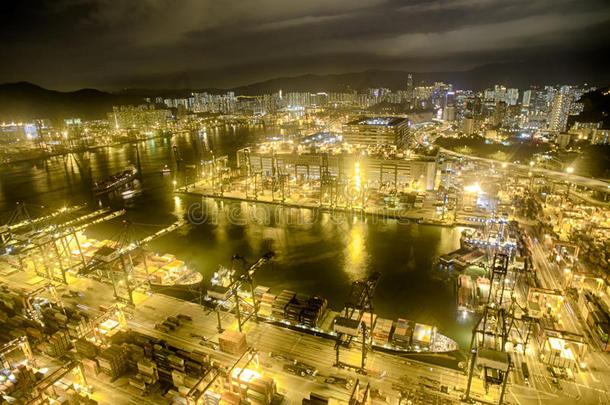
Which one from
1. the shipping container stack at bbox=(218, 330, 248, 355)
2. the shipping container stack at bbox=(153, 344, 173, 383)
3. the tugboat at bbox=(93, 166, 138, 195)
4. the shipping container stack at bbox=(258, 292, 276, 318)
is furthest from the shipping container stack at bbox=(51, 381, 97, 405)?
the tugboat at bbox=(93, 166, 138, 195)

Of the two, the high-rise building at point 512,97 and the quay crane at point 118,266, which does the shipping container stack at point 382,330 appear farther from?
the high-rise building at point 512,97

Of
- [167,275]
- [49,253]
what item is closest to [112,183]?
[49,253]

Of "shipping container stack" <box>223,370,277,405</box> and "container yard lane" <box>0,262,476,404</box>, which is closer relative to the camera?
"shipping container stack" <box>223,370,277,405</box>

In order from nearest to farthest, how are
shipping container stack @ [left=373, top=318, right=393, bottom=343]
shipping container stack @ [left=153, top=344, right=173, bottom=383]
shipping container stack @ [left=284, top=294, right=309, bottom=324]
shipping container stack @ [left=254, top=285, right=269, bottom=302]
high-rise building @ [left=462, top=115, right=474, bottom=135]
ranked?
shipping container stack @ [left=153, top=344, right=173, bottom=383]
shipping container stack @ [left=373, top=318, right=393, bottom=343]
shipping container stack @ [left=284, top=294, right=309, bottom=324]
shipping container stack @ [left=254, top=285, right=269, bottom=302]
high-rise building @ [left=462, top=115, right=474, bottom=135]

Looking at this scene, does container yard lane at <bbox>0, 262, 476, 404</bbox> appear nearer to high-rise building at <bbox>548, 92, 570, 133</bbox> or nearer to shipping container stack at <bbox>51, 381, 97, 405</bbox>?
shipping container stack at <bbox>51, 381, 97, 405</bbox>

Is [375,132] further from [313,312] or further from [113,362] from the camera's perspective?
[113,362]

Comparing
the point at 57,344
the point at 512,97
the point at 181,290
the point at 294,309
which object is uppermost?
the point at 512,97

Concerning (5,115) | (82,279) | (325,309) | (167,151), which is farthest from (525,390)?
(5,115)
